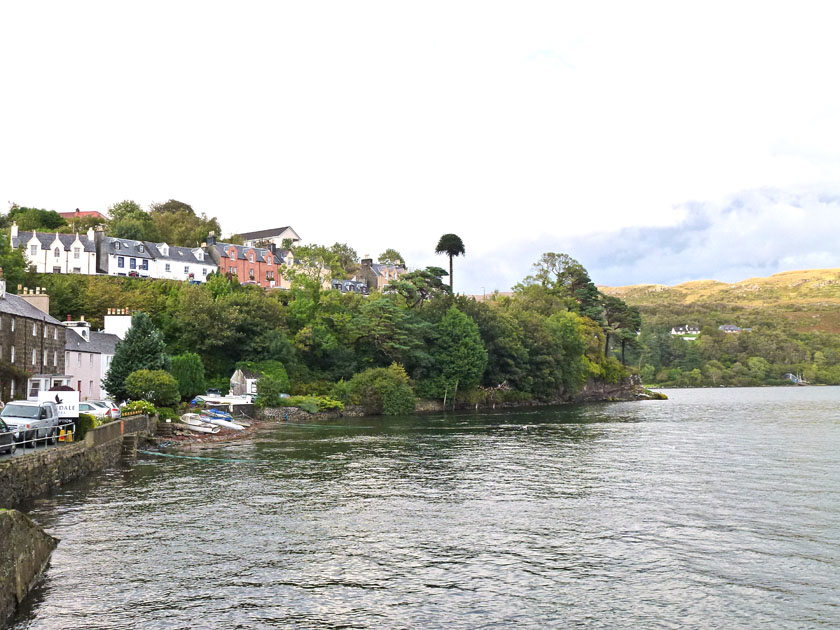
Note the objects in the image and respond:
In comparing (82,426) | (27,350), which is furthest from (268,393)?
(82,426)

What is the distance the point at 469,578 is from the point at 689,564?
703 cm

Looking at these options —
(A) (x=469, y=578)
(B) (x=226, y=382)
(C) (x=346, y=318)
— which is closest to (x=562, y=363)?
(C) (x=346, y=318)

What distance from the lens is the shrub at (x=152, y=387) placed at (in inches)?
2307

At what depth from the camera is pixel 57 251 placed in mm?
112750

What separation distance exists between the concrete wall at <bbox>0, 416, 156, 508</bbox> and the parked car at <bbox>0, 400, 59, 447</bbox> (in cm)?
115

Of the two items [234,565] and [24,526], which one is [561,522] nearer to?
[234,565]

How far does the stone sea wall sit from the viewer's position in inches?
640

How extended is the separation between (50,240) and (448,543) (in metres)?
111

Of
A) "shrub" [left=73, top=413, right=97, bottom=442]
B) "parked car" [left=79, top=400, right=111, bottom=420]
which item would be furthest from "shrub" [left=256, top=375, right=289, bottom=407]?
"shrub" [left=73, top=413, right=97, bottom=442]

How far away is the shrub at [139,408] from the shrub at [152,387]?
6.98 ft

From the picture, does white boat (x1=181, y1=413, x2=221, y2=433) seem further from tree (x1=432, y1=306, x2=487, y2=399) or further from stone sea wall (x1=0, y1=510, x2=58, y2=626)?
tree (x1=432, y1=306, x2=487, y2=399)

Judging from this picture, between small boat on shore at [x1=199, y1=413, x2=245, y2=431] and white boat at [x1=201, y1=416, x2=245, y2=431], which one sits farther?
small boat on shore at [x1=199, y1=413, x2=245, y2=431]

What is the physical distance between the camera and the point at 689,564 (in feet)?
69.5

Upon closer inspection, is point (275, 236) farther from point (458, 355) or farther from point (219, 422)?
point (219, 422)
